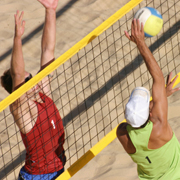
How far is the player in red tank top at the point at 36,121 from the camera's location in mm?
3078

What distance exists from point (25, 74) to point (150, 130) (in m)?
1.35

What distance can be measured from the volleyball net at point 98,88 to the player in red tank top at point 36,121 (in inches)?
39.5

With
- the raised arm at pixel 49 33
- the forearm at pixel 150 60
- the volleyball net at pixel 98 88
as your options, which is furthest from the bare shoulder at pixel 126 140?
the volleyball net at pixel 98 88

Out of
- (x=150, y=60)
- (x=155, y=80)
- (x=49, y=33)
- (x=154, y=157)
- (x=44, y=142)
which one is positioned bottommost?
(x=154, y=157)

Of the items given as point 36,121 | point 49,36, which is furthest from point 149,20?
point 36,121

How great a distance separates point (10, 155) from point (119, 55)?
7.80ft

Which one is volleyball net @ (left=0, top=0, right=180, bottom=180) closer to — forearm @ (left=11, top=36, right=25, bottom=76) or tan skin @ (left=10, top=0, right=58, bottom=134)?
tan skin @ (left=10, top=0, right=58, bottom=134)

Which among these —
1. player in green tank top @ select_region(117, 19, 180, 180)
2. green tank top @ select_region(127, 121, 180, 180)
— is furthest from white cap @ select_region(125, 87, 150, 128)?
green tank top @ select_region(127, 121, 180, 180)

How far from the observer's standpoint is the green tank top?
281 cm

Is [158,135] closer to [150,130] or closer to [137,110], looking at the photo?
[150,130]

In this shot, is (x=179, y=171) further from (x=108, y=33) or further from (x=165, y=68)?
(x=108, y=33)

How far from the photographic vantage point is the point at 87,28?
6148mm

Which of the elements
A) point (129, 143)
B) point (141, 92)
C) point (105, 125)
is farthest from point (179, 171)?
point (105, 125)

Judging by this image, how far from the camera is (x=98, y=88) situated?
5.31m
